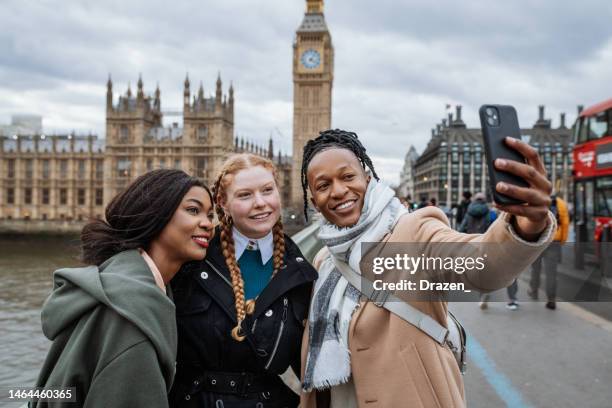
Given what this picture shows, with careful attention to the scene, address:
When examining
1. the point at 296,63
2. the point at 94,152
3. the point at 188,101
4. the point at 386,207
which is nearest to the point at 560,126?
the point at 296,63

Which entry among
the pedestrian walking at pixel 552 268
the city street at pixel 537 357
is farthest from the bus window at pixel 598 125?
the city street at pixel 537 357

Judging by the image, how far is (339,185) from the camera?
197cm

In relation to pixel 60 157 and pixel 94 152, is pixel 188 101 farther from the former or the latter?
pixel 60 157

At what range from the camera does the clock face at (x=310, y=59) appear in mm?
71500

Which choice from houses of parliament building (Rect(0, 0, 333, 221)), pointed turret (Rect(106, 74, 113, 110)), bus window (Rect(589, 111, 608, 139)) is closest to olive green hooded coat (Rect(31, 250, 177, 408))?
bus window (Rect(589, 111, 608, 139))

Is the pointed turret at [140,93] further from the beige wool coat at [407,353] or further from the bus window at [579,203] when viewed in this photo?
the beige wool coat at [407,353]

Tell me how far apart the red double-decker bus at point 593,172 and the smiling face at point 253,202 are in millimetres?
10389

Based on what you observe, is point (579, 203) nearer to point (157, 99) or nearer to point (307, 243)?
point (307, 243)

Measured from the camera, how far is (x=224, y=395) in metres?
2.00

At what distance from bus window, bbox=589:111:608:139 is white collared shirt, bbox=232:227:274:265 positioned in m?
10.8

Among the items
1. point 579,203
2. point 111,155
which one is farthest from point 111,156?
point 579,203

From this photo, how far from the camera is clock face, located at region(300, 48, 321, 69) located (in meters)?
71.5

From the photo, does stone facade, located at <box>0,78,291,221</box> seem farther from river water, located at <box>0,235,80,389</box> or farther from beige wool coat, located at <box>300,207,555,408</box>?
beige wool coat, located at <box>300,207,555,408</box>

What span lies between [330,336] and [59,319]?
0.94 m
